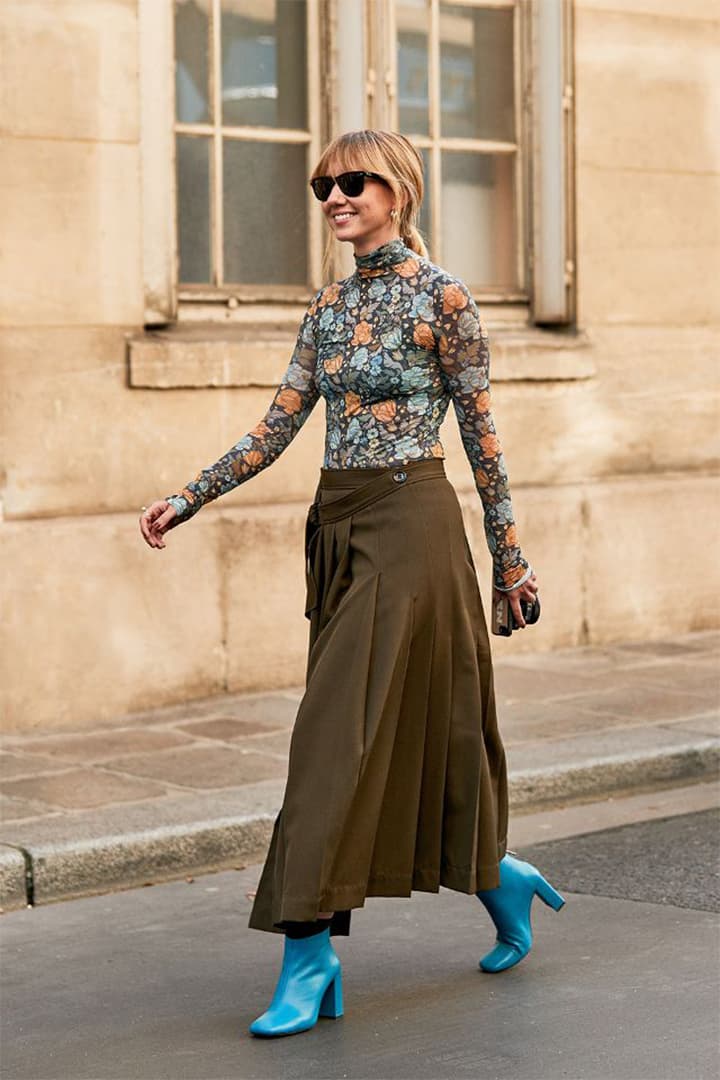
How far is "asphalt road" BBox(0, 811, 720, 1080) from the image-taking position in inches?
171

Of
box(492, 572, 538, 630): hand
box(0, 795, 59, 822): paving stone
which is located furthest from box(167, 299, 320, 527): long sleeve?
box(0, 795, 59, 822): paving stone

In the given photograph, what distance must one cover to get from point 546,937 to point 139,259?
3.94 metres

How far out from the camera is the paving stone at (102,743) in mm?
7457

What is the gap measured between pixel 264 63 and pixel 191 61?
1.35 ft

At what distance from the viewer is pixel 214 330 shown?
8773mm

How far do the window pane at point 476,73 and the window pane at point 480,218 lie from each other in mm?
143

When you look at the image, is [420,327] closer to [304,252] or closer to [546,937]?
[546,937]

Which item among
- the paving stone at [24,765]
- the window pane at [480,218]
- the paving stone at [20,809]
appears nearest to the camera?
the paving stone at [20,809]

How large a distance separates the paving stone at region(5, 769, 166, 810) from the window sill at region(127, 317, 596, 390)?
193 centimetres

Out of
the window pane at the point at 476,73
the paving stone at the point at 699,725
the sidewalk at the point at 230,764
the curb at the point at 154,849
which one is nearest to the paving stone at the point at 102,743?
the sidewalk at the point at 230,764

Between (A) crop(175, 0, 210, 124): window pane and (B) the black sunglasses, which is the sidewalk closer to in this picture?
(B) the black sunglasses

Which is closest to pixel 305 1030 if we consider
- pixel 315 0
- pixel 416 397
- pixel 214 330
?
pixel 416 397

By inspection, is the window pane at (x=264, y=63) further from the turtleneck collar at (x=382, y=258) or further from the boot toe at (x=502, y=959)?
the boot toe at (x=502, y=959)

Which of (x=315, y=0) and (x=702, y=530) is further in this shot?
(x=702, y=530)
